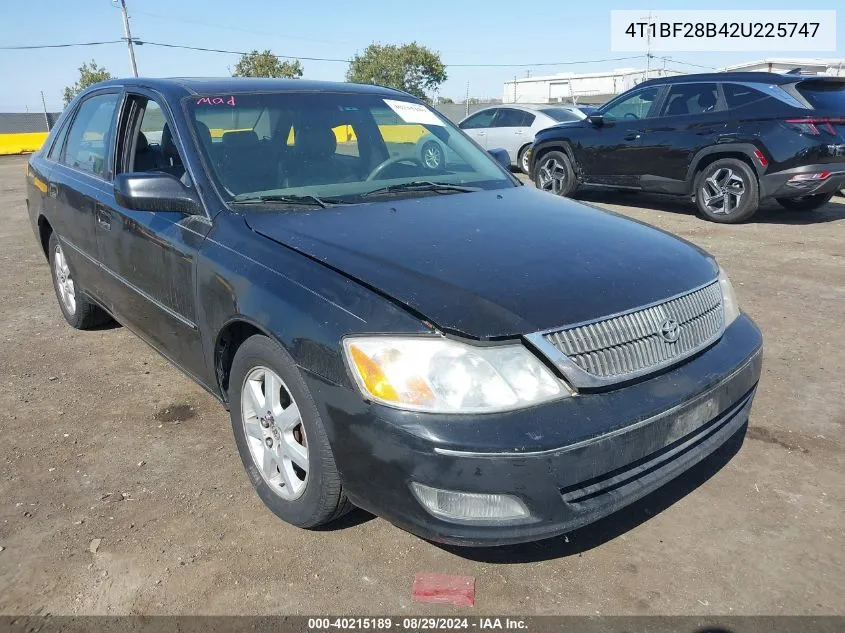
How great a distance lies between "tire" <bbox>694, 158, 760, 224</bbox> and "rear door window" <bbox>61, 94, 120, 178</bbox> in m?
7.06

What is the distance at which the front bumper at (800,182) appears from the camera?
7770 millimetres

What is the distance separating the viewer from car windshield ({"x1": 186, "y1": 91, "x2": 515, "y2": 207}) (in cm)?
305

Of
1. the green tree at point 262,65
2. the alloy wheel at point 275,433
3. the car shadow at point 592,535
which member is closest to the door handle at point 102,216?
the alloy wheel at point 275,433

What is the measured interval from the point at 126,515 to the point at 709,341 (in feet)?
7.77

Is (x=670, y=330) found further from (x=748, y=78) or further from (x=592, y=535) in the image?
(x=748, y=78)

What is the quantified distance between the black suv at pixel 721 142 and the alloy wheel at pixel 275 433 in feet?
24.0

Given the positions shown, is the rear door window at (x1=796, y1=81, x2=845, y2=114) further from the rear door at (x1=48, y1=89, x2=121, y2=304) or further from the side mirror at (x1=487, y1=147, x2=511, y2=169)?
the rear door at (x1=48, y1=89, x2=121, y2=304)

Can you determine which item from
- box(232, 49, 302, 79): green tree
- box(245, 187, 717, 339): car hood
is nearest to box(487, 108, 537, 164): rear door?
box(245, 187, 717, 339): car hood

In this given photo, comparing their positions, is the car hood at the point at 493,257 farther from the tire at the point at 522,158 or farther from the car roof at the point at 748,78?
the tire at the point at 522,158

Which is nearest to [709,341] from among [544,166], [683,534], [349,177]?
[683,534]

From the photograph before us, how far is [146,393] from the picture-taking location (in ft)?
12.7

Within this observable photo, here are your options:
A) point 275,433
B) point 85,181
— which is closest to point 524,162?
point 85,181

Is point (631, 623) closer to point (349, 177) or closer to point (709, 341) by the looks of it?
point (709, 341)

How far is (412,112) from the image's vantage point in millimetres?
3949
